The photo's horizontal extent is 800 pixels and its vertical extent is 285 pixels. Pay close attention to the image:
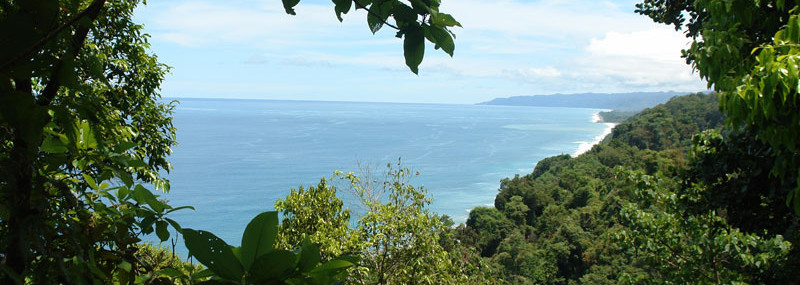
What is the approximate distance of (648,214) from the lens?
17.3ft

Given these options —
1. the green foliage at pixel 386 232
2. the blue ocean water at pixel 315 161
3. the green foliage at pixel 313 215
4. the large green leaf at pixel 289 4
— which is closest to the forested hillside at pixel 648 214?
the green foliage at pixel 386 232

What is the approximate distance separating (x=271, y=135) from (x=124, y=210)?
66.3 meters

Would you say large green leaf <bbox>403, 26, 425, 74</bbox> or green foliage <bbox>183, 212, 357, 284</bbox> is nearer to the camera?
green foliage <bbox>183, 212, 357, 284</bbox>

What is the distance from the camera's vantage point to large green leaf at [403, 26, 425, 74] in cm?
68

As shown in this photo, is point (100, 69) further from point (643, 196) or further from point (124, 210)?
point (643, 196)

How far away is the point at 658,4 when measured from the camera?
5.84 meters

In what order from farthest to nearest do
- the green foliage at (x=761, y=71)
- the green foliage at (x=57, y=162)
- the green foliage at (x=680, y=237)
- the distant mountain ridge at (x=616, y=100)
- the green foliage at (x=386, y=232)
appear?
the distant mountain ridge at (x=616, y=100)
the green foliage at (x=386, y=232)
the green foliage at (x=680, y=237)
the green foliage at (x=761, y=71)
the green foliage at (x=57, y=162)

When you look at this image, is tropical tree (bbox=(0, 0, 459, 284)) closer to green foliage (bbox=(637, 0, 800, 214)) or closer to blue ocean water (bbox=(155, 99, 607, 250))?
green foliage (bbox=(637, 0, 800, 214))

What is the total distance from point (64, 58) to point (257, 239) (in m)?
0.29

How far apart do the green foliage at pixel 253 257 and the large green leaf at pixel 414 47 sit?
276mm

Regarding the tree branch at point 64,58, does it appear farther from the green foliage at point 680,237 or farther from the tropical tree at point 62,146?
the green foliage at point 680,237

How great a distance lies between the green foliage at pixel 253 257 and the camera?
509 millimetres

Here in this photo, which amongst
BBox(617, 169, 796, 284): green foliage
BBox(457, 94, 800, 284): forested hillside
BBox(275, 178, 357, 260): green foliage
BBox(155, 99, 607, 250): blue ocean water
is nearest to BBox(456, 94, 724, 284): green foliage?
BBox(457, 94, 800, 284): forested hillside

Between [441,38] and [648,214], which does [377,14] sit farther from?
[648,214]
